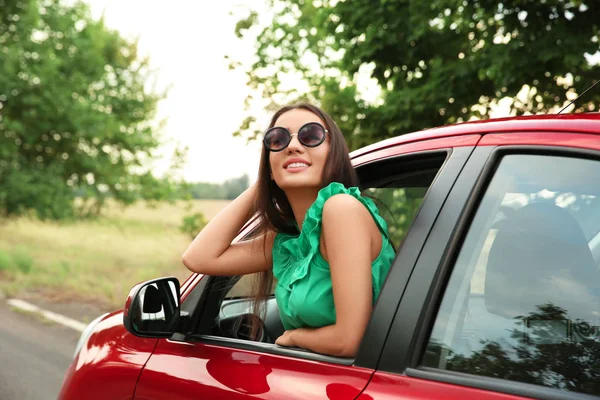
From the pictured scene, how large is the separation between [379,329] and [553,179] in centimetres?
48

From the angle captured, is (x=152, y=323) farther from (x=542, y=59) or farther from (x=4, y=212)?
(x=4, y=212)

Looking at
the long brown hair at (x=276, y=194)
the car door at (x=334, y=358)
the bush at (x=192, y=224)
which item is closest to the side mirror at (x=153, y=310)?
the car door at (x=334, y=358)

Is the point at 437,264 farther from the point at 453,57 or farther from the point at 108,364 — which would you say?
the point at 453,57

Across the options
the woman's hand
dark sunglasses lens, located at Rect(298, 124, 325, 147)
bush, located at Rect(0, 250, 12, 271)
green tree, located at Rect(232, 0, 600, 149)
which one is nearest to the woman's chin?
dark sunglasses lens, located at Rect(298, 124, 325, 147)

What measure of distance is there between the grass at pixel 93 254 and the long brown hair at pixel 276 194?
10.1 ft

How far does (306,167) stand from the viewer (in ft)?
7.28

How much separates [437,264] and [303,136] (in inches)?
27.5

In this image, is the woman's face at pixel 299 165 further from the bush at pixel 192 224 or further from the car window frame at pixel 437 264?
Answer: the bush at pixel 192 224

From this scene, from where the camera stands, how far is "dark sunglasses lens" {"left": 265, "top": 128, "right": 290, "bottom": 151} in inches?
88.8

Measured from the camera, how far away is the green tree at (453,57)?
661 centimetres

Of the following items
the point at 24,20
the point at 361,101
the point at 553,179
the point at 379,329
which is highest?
the point at 24,20

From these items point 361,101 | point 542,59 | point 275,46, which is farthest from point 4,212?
point 542,59

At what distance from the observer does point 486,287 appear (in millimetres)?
1646

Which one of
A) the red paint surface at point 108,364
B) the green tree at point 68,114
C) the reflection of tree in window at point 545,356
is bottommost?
the red paint surface at point 108,364
